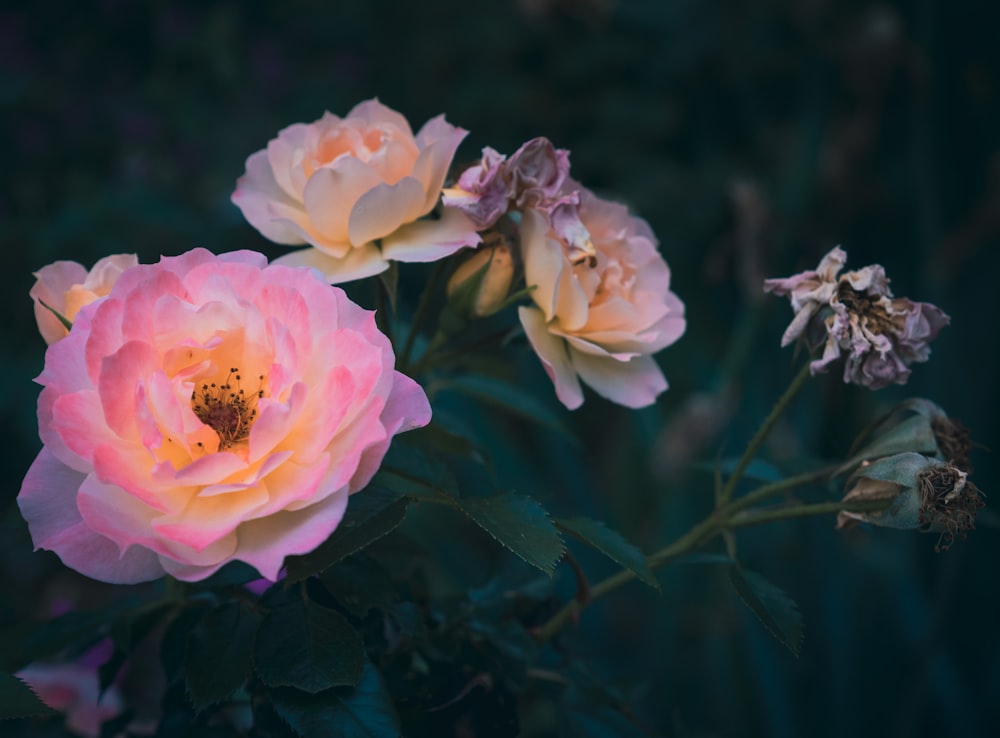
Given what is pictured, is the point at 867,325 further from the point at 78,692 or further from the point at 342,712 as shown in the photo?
the point at 78,692

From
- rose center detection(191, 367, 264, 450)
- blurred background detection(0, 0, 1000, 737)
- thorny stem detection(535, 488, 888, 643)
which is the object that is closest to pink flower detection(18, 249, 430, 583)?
rose center detection(191, 367, 264, 450)

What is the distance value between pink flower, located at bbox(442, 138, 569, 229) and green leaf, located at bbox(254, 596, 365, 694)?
187 millimetres

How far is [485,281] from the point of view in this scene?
436mm

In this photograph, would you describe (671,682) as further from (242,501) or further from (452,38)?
(452,38)

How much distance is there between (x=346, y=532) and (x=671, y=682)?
0.89 m

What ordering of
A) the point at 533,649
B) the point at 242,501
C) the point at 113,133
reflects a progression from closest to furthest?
the point at 242,501, the point at 533,649, the point at 113,133

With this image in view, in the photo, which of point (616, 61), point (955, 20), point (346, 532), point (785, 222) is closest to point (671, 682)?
point (785, 222)

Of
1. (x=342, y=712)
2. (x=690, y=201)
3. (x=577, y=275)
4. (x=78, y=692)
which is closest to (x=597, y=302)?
(x=577, y=275)

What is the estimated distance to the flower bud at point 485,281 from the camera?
43 centimetres

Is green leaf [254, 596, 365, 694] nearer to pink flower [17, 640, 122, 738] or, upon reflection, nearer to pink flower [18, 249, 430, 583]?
pink flower [18, 249, 430, 583]

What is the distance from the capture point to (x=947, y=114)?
56.9 inches

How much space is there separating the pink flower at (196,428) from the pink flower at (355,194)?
72 mm

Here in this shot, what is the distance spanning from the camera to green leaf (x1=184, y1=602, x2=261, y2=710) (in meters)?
0.35

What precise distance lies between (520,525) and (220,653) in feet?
0.43
